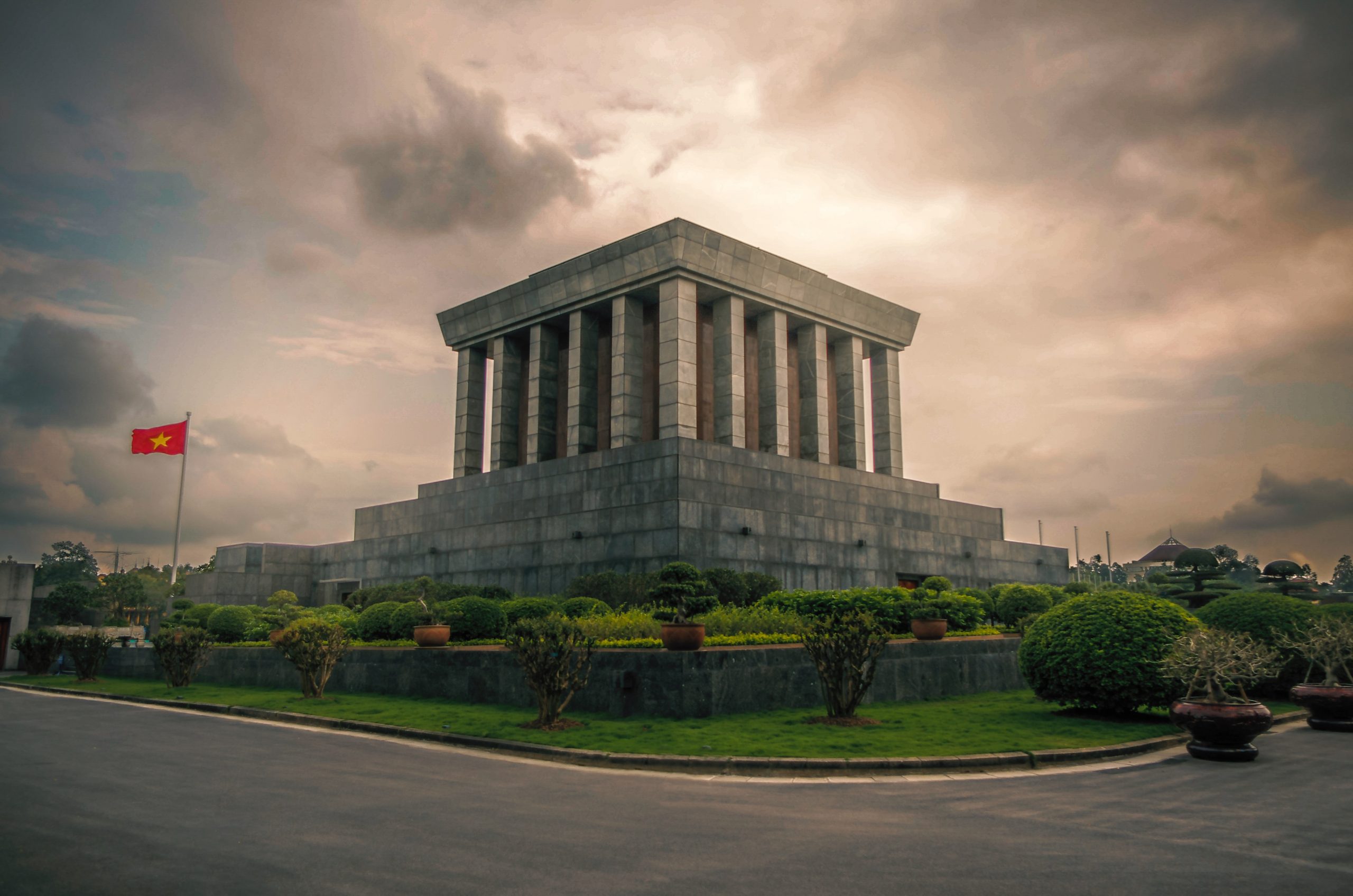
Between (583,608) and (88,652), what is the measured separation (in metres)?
18.8

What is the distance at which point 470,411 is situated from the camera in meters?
43.8

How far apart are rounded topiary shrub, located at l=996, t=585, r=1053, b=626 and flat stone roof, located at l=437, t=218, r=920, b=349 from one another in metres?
16.5

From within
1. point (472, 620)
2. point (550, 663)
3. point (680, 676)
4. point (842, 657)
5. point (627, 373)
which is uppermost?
point (627, 373)

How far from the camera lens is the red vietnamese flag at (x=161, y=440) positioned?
4722 cm

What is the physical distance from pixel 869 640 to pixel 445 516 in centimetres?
2547

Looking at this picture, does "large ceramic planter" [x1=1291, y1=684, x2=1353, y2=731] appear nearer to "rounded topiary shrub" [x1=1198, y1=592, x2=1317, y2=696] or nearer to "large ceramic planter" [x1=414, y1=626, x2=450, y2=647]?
"rounded topiary shrub" [x1=1198, y1=592, x2=1317, y2=696]

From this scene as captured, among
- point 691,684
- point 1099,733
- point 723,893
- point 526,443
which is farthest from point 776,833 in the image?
point 526,443

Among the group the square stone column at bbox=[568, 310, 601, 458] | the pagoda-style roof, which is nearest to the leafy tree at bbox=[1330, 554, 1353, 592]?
the pagoda-style roof

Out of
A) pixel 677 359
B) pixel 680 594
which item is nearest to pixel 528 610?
pixel 680 594

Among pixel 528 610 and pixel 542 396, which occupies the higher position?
pixel 542 396

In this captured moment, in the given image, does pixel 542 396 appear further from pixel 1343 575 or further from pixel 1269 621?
pixel 1343 575

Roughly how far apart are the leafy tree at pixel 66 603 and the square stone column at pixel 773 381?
1907 inches

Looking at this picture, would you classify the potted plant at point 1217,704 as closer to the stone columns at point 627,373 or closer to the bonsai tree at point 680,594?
the bonsai tree at point 680,594

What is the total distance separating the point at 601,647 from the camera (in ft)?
54.0
